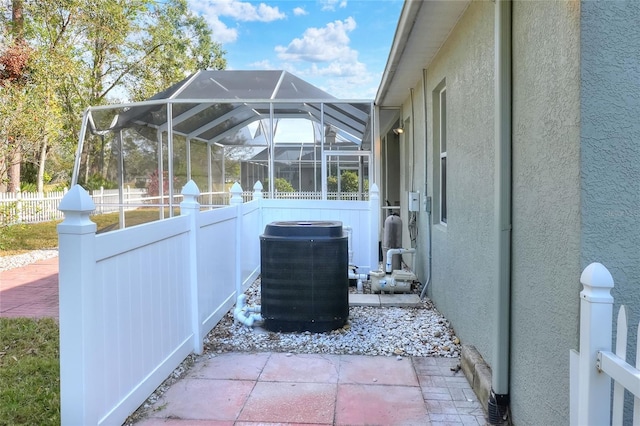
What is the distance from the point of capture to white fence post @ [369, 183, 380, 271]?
6785mm

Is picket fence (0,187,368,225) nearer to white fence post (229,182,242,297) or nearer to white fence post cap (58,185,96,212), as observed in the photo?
white fence post (229,182,242,297)

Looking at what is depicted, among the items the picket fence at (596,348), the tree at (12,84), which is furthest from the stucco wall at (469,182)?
the tree at (12,84)

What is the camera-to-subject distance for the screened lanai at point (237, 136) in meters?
9.81

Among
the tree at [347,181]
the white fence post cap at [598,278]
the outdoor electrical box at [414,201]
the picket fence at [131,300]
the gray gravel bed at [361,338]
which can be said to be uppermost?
the tree at [347,181]

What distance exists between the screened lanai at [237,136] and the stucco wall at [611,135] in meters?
7.29

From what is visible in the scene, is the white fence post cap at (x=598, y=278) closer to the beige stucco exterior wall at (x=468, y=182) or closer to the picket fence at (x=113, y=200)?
the beige stucco exterior wall at (x=468, y=182)

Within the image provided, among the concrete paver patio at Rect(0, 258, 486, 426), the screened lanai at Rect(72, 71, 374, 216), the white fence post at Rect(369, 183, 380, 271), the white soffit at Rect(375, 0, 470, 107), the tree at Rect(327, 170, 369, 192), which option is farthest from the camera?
the tree at Rect(327, 170, 369, 192)

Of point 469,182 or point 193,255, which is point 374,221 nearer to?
point 469,182

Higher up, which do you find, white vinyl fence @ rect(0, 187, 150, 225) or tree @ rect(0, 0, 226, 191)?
tree @ rect(0, 0, 226, 191)

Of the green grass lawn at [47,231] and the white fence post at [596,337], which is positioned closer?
the white fence post at [596,337]

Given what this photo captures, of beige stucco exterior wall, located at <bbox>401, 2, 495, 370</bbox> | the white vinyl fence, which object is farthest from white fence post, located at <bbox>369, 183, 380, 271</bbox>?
the white vinyl fence

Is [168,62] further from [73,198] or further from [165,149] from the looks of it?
[73,198]

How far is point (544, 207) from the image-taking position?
6.77ft

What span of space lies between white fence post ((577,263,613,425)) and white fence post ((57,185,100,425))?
207cm
